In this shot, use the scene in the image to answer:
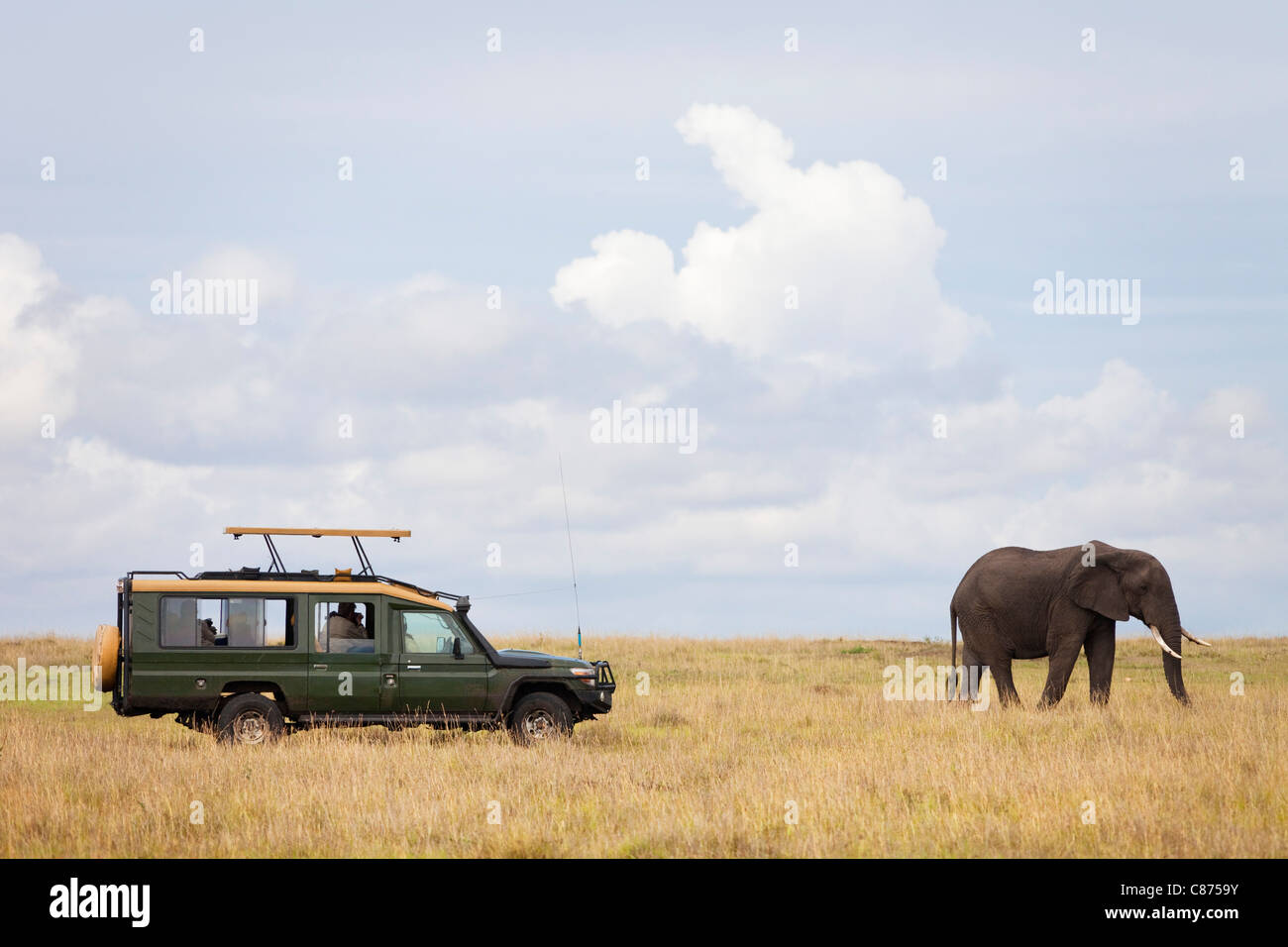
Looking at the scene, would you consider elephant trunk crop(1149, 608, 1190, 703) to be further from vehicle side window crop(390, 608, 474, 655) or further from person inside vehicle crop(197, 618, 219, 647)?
person inside vehicle crop(197, 618, 219, 647)

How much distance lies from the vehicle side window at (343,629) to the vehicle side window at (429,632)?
0.39m

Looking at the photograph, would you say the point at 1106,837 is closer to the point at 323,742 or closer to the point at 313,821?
the point at 313,821

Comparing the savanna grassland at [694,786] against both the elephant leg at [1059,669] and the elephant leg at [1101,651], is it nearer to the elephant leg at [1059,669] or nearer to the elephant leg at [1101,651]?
the elephant leg at [1059,669]

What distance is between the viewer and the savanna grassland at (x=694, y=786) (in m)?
12.1

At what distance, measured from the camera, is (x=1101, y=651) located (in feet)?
81.1

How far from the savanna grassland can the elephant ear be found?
75.4 inches

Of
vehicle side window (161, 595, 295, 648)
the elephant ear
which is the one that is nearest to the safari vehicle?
vehicle side window (161, 595, 295, 648)

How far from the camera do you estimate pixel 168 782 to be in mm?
14680

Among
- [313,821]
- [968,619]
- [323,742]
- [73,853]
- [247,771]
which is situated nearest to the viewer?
[73,853]

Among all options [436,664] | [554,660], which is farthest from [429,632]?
[554,660]

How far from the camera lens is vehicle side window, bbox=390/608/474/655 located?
18.1 meters

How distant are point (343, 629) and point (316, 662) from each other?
22.0 inches
